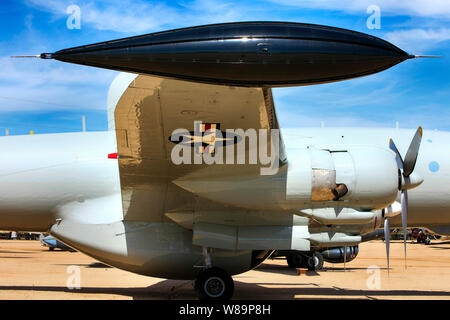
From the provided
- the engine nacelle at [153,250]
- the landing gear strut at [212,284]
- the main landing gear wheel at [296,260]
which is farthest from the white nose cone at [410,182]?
the main landing gear wheel at [296,260]

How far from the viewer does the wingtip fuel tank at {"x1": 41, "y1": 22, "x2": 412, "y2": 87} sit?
185 inches

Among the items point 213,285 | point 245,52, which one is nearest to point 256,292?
point 213,285

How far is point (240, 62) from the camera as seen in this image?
4746 millimetres

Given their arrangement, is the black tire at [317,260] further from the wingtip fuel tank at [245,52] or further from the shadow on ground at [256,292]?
the wingtip fuel tank at [245,52]

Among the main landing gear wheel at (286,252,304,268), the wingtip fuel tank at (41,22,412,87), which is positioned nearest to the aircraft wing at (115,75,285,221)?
the wingtip fuel tank at (41,22,412,87)

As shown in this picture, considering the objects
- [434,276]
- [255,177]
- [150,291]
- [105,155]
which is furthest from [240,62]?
[434,276]

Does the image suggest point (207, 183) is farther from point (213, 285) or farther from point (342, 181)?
point (342, 181)

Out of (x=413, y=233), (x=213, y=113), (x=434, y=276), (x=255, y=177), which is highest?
(x=213, y=113)

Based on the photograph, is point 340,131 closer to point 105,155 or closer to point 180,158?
point 180,158

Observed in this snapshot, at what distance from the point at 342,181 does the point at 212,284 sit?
3.46 metres

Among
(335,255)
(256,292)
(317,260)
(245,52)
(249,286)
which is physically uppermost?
(245,52)

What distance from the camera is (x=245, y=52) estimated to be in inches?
185
